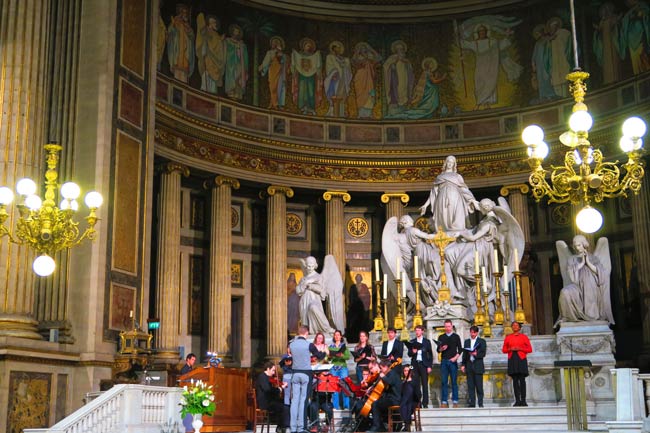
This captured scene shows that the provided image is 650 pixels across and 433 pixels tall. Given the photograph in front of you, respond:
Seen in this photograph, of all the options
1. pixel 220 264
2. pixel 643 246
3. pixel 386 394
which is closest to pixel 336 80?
pixel 220 264

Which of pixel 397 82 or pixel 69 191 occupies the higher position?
pixel 397 82

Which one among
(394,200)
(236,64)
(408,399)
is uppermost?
(236,64)

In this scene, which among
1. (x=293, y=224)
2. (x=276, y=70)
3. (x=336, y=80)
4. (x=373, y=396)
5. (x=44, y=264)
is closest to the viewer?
(x=44, y=264)

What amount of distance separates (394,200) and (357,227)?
1852 millimetres

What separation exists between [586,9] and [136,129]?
14831 mm

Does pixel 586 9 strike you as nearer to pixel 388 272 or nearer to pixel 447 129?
pixel 447 129

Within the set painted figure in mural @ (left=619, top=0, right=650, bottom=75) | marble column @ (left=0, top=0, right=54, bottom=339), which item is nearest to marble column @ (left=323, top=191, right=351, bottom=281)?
painted figure in mural @ (left=619, top=0, right=650, bottom=75)

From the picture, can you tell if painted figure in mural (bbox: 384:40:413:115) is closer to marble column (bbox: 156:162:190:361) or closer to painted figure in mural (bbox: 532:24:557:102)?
painted figure in mural (bbox: 532:24:557:102)

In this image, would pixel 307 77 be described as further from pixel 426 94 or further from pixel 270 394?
pixel 270 394

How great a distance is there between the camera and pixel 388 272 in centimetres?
1958

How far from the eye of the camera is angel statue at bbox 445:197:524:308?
60.4 feet

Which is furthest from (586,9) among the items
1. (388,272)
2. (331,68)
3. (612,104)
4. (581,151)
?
(581,151)

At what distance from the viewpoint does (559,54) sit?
86.1 feet

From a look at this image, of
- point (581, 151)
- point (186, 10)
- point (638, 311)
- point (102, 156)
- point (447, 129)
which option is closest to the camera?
point (581, 151)
